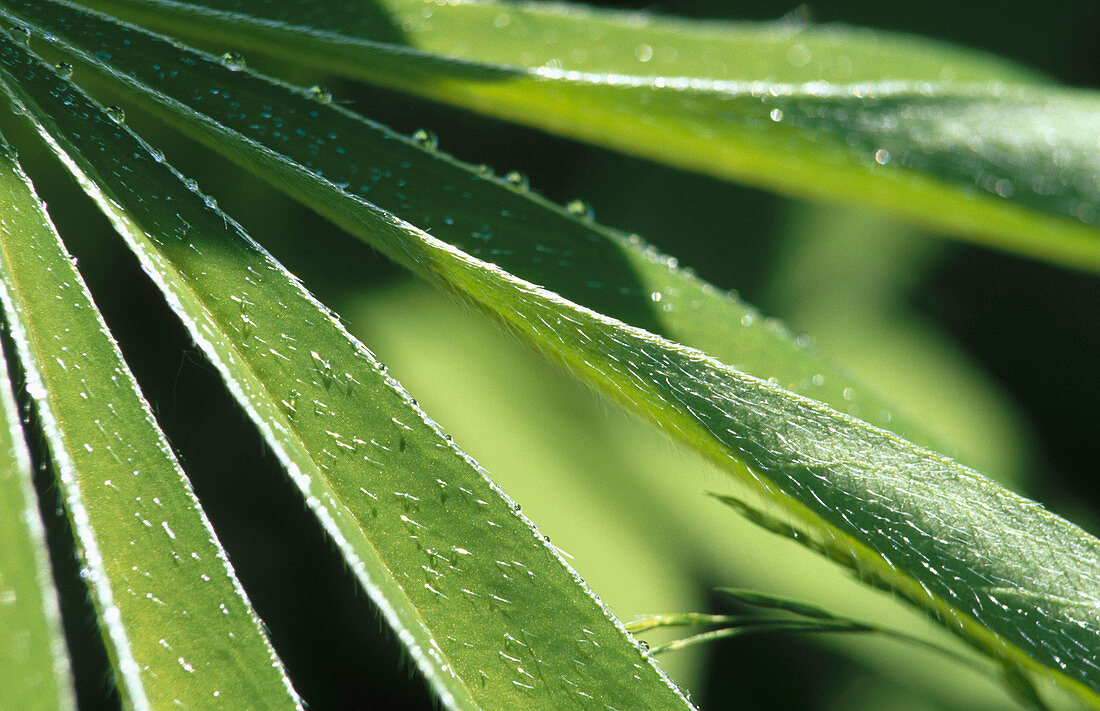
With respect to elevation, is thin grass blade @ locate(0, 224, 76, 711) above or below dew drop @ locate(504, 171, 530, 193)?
below

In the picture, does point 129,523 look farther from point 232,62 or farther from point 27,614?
point 232,62

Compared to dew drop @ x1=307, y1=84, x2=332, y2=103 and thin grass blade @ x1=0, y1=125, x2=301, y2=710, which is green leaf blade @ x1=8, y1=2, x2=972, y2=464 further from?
thin grass blade @ x1=0, y1=125, x2=301, y2=710

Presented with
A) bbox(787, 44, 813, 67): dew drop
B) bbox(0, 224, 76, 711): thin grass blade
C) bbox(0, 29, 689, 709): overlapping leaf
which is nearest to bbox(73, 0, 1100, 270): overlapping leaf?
bbox(787, 44, 813, 67): dew drop

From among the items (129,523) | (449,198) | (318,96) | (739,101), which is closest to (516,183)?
(449,198)

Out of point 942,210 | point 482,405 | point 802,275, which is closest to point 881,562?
point 942,210

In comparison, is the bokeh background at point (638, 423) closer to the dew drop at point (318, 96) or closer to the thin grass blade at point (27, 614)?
the dew drop at point (318, 96)

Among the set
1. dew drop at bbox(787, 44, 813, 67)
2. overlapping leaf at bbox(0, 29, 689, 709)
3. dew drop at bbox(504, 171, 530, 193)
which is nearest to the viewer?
overlapping leaf at bbox(0, 29, 689, 709)

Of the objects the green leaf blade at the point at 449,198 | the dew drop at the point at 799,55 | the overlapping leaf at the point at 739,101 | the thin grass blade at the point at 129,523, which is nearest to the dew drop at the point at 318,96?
the green leaf blade at the point at 449,198
